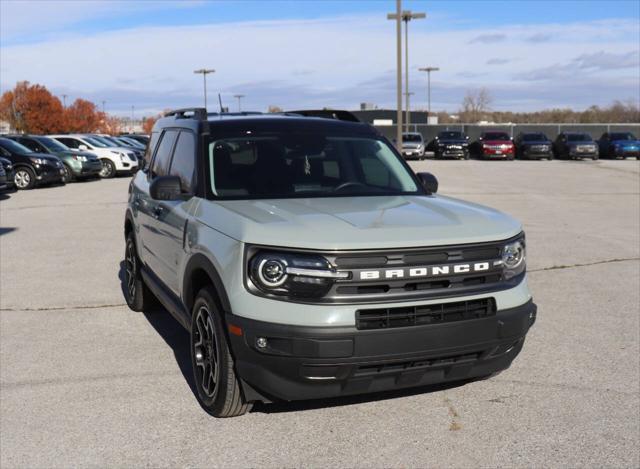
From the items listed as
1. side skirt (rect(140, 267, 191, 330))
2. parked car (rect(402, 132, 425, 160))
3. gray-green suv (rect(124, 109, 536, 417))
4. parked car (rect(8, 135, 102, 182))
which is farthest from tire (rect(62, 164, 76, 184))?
gray-green suv (rect(124, 109, 536, 417))

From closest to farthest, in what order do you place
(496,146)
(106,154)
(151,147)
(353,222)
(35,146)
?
(353,222)
(151,147)
(35,146)
(106,154)
(496,146)

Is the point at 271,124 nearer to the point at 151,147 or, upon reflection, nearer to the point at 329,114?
the point at 329,114

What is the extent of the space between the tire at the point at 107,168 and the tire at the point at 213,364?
24.9 meters

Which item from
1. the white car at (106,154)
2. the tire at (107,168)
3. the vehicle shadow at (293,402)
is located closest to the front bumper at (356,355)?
the vehicle shadow at (293,402)

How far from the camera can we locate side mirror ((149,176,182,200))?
15.8 feet

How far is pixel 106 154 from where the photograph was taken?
28062 millimetres

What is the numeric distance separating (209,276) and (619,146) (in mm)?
42149

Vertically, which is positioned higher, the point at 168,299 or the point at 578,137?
the point at 578,137

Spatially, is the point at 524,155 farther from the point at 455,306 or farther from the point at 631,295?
the point at 455,306

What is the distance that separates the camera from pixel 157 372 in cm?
516

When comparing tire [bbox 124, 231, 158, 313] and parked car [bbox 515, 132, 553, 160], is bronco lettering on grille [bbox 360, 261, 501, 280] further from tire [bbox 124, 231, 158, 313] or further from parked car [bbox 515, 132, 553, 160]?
parked car [bbox 515, 132, 553, 160]

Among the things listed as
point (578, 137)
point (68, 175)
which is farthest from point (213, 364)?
point (578, 137)

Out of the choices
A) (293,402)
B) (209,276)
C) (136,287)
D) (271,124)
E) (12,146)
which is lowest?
(293,402)

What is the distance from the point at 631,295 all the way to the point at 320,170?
4075 mm
